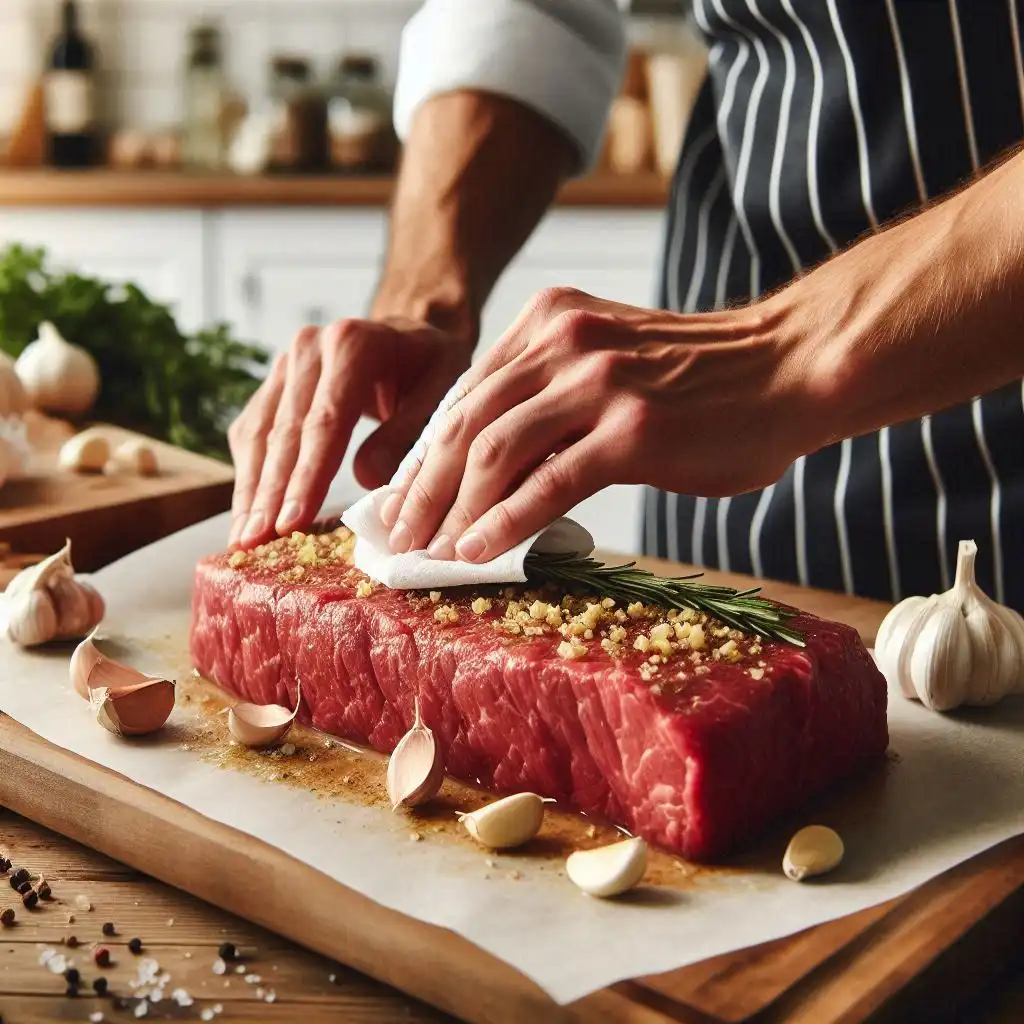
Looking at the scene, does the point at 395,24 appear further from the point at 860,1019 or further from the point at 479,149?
the point at 860,1019

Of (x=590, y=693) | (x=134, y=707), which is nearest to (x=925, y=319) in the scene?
(x=590, y=693)

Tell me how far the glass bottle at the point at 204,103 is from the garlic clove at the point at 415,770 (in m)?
3.84

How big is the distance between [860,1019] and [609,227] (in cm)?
342

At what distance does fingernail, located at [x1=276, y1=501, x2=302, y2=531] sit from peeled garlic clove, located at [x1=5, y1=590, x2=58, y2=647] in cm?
28

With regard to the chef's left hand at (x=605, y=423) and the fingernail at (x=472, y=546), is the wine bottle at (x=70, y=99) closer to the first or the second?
the chef's left hand at (x=605, y=423)

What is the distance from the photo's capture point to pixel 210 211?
4309mm

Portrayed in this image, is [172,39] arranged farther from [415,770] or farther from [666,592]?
[415,770]

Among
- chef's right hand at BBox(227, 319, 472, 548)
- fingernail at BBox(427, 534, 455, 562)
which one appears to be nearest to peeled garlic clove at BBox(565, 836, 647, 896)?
fingernail at BBox(427, 534, 455, 562)

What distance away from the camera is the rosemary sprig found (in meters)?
1.25

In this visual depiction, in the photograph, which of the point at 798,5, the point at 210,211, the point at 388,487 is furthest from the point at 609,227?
the point at 388,487

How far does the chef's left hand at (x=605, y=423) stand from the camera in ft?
4.14

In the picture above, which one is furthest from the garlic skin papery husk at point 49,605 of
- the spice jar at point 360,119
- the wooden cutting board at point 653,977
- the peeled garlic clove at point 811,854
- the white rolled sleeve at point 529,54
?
the spice jar at point 360,119

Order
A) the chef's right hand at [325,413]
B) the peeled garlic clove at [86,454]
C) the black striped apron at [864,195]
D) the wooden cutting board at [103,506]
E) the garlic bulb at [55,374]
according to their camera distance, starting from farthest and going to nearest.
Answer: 1. the garlic bulb at [55,374]
2. the peeled garlic clove at [86,454]
3. the wooden cutting board at [103,506]
4. the black striped apron at [864,195]
5. the chef's right hand at [325,413]

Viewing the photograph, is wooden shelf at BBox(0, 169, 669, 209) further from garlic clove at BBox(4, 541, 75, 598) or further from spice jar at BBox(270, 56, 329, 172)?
garlic clove at BBox(4, 541, 75, 598)
